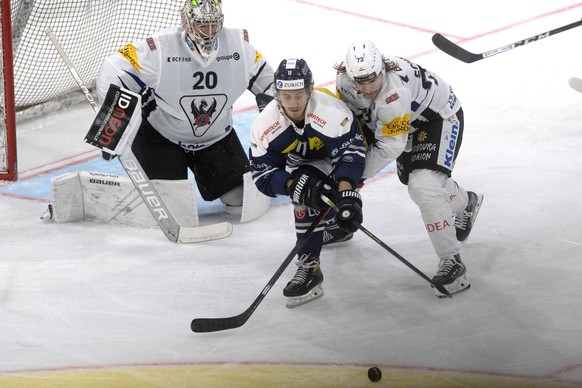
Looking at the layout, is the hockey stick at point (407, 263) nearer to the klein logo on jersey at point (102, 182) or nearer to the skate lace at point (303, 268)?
the skate lace at point (303, 268)

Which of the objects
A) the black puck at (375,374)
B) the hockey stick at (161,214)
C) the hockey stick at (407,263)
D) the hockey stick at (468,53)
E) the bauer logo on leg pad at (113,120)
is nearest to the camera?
the black puck at (375,374)

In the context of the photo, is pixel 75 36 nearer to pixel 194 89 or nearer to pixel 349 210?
pixel 194 89

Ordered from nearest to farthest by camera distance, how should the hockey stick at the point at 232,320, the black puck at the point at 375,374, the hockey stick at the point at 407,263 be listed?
the black puck at the point at 375,374 → the hockey stick at the point at 232,320 → the hockey stick at the point at 407,263

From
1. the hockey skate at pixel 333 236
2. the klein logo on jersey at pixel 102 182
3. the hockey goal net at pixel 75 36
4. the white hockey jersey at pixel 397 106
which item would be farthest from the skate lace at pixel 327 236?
the hockey goal net at pixel 75 36

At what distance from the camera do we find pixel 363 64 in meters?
3.81

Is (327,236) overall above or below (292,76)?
below

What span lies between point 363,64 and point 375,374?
1.07m

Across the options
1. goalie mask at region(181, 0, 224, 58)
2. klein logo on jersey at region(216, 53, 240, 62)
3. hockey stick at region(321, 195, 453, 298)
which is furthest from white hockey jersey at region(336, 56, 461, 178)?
klein logo on jersey at region(216, 53, 240, 62)

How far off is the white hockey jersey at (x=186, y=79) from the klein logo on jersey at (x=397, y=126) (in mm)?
1043

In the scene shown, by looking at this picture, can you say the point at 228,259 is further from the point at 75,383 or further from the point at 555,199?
the point at 555,199

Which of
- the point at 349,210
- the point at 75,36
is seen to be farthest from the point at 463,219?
the point at 75,36

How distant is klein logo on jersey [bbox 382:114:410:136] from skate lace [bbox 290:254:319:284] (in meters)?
0.56

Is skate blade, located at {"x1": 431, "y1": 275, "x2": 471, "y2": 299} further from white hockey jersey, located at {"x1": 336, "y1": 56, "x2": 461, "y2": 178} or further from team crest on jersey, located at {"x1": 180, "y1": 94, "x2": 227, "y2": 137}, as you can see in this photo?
team crest on jersey, located at {"x1": 180, "y1": 94, "x2": 227, "y2": 137}

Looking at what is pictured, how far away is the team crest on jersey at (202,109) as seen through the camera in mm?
4797
